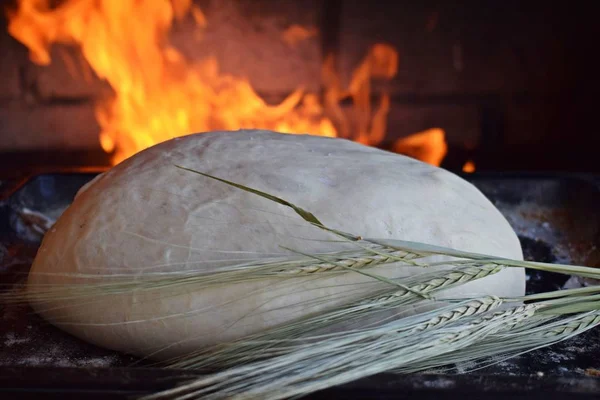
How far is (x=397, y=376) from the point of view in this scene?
0.76 m

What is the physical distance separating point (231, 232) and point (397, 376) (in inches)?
12.9

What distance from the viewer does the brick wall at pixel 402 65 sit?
6.90 ft

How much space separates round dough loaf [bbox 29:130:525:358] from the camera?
35.9 inches

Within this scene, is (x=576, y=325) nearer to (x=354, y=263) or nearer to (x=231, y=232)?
(x=354, y=263)

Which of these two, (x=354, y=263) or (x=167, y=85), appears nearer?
(x=354, y=263)

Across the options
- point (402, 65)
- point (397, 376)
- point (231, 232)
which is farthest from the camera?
point (402, 65)

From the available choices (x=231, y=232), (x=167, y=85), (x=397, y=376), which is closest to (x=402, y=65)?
(x=167, y=85)

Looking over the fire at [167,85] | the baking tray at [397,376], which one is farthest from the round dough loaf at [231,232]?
the fire at [167,85]

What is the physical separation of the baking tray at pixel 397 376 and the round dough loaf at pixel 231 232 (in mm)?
62

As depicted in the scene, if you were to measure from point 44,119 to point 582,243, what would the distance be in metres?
1.77

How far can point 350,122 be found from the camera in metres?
2.24

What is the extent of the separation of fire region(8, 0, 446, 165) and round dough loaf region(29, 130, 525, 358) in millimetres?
1132

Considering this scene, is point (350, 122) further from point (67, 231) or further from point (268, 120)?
point (67, 231)

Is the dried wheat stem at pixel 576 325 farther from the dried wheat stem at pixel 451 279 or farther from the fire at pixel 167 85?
the fire at pixel 167 85
